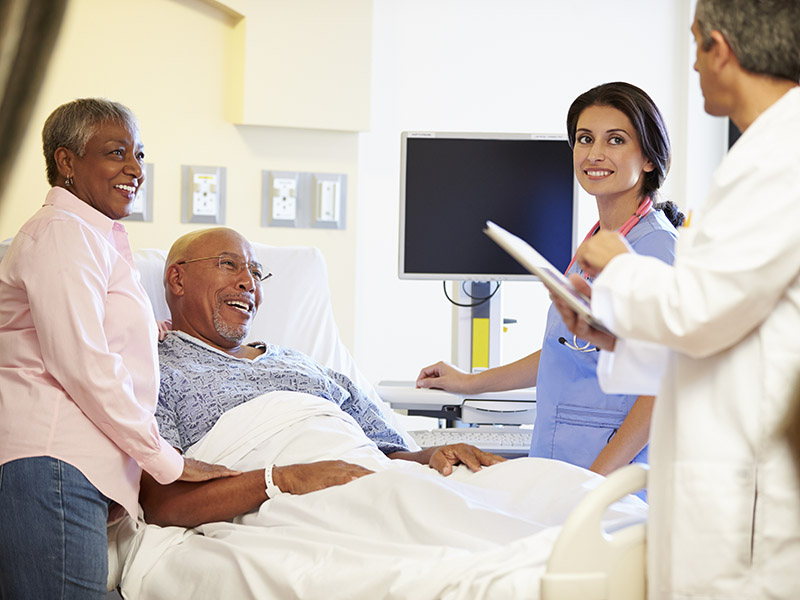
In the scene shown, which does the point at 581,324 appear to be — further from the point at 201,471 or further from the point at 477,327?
the point at 477,327

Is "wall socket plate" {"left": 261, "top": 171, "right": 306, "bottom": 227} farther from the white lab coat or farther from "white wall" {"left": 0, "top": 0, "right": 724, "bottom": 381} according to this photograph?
the white lab coat

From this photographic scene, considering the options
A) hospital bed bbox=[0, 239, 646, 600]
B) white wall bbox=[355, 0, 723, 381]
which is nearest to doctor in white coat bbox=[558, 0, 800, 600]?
hospital bed bbox=[0, 239, 646, 600]

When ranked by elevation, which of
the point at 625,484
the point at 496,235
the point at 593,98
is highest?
the point at 593,98

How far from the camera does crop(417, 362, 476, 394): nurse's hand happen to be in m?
2.62

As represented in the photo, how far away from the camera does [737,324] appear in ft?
3.54

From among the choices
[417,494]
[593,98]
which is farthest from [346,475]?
[593,98]

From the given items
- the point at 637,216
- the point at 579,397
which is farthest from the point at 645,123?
the point at 579,397

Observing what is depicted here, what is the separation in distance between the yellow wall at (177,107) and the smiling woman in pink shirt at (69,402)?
1.35 m

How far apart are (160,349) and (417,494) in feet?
3.29

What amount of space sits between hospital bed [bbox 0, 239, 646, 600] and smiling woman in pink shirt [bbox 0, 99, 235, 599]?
12 cm

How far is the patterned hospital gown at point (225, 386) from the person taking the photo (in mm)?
2137

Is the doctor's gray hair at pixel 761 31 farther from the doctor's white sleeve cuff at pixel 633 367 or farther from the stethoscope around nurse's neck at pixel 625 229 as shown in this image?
the stethoscope around nurse's neck at pixel 625 229

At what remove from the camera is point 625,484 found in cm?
129

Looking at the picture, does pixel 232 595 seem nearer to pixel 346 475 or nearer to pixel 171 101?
pixel 346 475
